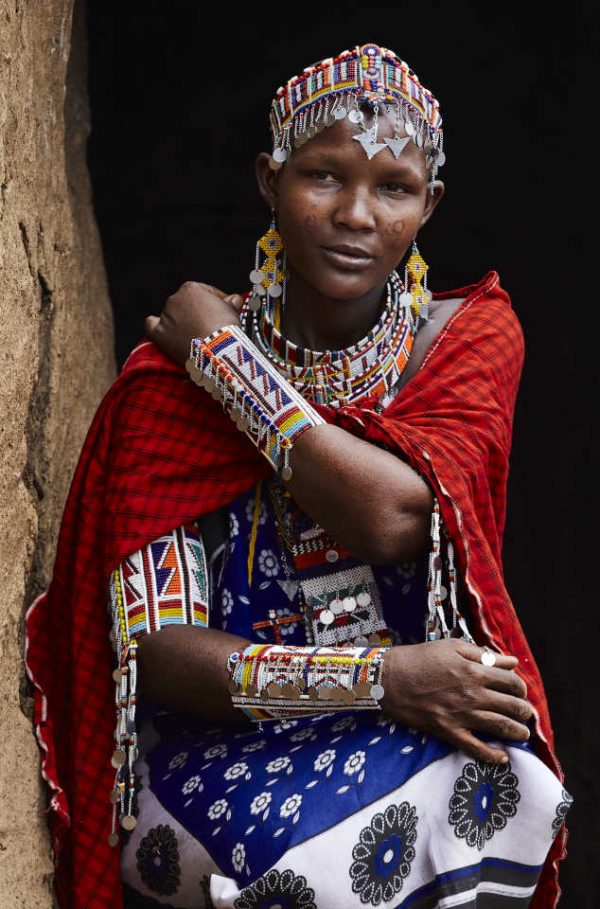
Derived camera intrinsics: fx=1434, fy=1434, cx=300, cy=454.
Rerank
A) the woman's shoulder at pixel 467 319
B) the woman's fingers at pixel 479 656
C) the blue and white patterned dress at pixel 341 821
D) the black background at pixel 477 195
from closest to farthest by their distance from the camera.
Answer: the blue and white patterned dress at pixel 341 821, the woman's fingers at pixel 479 656, the woman's shoulder at pixel 467 319, the black background at pixel 477 195

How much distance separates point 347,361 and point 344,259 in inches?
7.8

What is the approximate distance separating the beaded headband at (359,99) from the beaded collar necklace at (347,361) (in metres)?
0.33

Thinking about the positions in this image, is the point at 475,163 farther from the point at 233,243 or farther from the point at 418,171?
the point at 418,171

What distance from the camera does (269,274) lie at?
109 inches

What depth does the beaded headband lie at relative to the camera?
8.43ft

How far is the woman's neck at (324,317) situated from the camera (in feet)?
9.00

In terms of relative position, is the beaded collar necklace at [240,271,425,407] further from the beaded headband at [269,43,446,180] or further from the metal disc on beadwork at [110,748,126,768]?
the metal disc on beadwork at [110,748,126,768]

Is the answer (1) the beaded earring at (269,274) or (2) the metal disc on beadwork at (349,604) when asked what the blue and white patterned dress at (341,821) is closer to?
(2) the metal disc on beadwork at (349,604)

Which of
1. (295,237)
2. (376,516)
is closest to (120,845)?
(376,516)

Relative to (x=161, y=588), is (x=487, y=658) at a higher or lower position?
lower

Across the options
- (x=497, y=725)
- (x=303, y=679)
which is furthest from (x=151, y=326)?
(x=497, y=725)

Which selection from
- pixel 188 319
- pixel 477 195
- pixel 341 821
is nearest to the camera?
pixel 341 821

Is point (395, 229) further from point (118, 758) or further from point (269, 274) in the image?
point (118, 758)

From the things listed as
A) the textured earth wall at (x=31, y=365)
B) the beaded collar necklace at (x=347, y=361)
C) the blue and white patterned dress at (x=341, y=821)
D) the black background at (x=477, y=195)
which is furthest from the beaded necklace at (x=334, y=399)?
the black background at (x=477, y=195)
